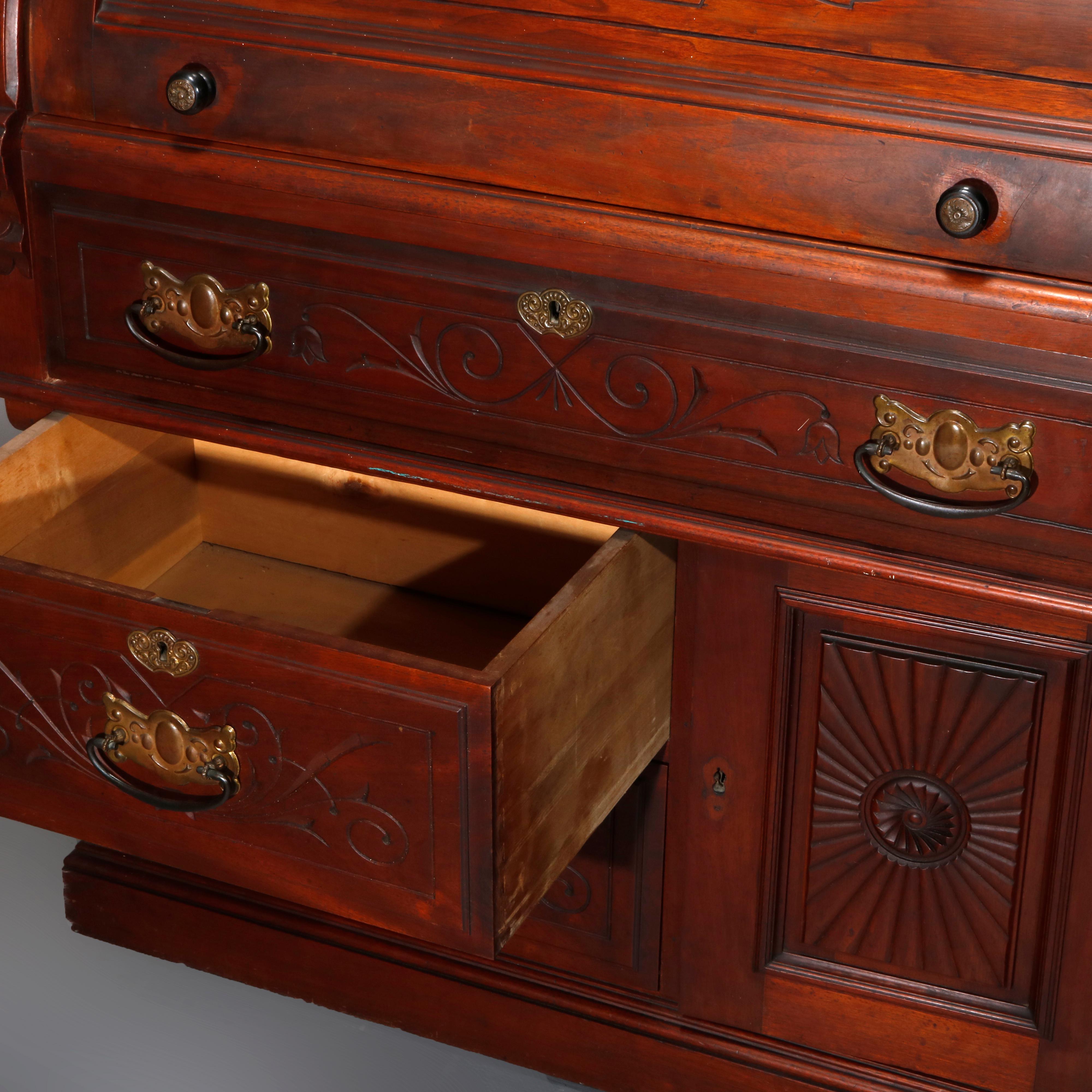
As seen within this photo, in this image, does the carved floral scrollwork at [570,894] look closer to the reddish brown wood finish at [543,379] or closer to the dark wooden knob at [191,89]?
the reddish brown wood finish at [543,379]

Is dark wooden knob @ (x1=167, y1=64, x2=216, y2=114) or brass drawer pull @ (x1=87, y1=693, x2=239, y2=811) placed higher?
dark wooden knob @ (x1=167, y1=64, x2=216, y2=114)

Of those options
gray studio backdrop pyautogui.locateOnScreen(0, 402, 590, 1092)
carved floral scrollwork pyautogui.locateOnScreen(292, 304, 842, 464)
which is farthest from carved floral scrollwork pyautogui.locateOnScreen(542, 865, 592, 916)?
carved floral scrollwork pyautogui.locateOnScreen(292, 304, 842, 464)

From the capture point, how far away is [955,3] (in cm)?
97

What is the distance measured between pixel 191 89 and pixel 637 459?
1.28 ft

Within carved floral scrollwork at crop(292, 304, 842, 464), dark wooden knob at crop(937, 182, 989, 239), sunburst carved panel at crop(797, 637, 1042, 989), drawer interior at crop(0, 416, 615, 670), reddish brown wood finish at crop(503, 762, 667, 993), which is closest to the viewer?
dark wooden knob at crop(937, 182, 989, 239)

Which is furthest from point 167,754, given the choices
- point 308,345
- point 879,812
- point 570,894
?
point 879,812

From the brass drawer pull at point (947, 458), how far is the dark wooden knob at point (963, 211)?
115 millimetres

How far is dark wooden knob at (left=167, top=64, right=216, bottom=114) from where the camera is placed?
1.13 metres

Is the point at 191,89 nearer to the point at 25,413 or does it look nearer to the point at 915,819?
the point at 25,413

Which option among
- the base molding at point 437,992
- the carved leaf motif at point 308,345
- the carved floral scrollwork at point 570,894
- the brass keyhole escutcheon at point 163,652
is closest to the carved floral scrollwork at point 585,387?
the carved leaf motif at point 308,345

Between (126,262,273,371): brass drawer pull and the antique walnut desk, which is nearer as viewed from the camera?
the antique walnut desk

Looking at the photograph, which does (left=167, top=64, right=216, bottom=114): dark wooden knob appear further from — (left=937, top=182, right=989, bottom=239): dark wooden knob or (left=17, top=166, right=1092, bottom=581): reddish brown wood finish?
(left=937, top=182, right=989, bottom=239): dark wooden knob

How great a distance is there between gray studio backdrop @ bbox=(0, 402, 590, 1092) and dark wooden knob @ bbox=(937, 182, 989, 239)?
84cm

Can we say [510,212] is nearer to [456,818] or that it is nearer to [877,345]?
[877,345]
